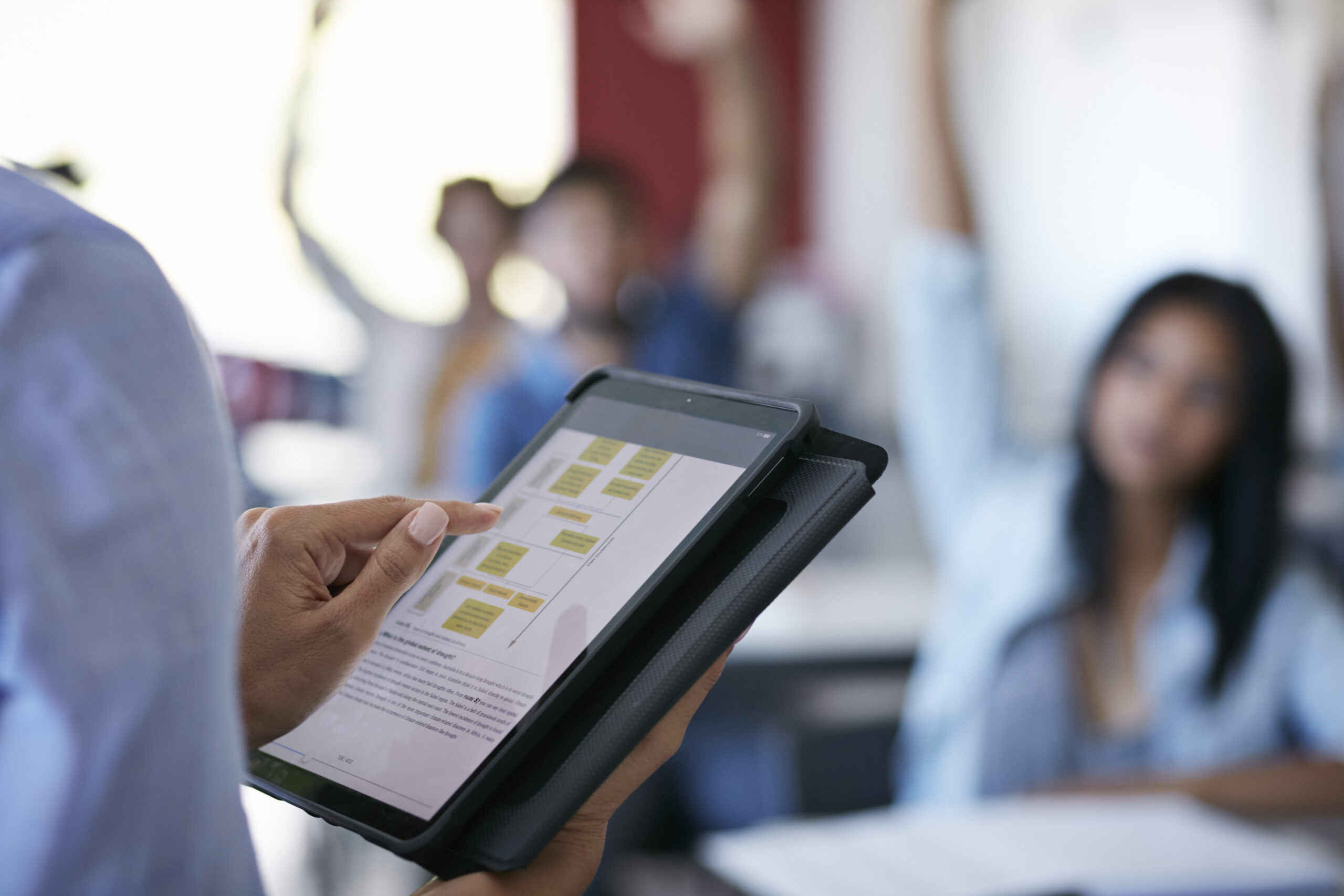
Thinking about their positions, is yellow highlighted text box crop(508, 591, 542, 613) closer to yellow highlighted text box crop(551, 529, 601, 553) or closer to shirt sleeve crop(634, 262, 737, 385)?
yellow highlighted text box crop(551, 529, 601, 553)

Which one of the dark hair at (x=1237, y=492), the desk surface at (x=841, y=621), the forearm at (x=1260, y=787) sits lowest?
the desk surface at (x=841, y=621)

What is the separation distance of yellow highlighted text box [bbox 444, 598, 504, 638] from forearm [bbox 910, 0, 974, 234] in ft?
4.10

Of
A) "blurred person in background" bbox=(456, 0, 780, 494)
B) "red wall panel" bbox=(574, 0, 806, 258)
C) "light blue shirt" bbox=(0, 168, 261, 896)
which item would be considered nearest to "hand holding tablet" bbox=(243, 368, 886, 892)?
"light blue shirt" bbox=(0, 168, 261, 896)

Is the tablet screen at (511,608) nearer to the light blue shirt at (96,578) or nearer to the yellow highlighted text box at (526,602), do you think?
the yellow highlighted text box at (526,602)

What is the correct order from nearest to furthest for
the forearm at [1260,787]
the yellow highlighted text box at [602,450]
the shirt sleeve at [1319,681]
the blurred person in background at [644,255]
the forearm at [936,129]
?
the yellow highlighted text box at [602,450] → the forearm at [1260,787] → the shirt sleeve at [1319,681] → the forearm at [936,129] → the blurred person in background at [644,255]

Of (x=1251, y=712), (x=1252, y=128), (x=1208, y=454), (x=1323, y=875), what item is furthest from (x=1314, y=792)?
(x=1252, y=128)

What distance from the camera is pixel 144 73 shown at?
2.44m

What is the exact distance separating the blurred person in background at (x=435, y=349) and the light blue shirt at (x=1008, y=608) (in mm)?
1304

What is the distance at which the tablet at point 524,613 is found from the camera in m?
0.45

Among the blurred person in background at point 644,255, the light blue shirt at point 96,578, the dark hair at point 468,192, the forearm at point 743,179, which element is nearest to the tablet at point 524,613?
the light blue shirt at point 96,578

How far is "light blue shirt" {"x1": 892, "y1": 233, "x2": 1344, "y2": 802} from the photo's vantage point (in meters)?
1.39

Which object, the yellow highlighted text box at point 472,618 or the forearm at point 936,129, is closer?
the yellow highlighted text box at point 472,618

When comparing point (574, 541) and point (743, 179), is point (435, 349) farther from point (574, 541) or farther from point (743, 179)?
point (574, 541)

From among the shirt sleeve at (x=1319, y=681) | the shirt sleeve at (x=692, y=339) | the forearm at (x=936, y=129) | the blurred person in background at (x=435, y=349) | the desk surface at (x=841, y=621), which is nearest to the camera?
the shirt sleeve at (x=1319, y=681)
